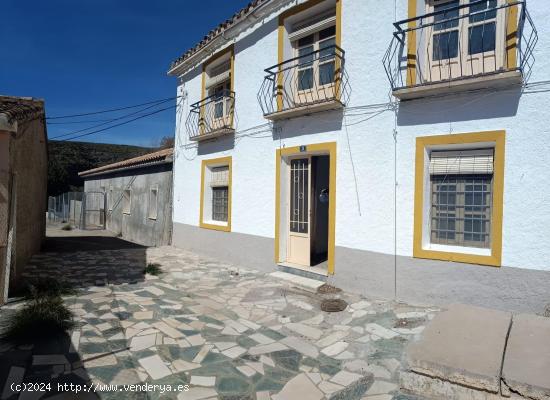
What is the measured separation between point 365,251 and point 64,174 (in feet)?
91.2

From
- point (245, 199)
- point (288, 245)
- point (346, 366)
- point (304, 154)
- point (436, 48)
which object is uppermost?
point (436, 48)

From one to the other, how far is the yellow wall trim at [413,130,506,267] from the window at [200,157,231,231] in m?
5.26

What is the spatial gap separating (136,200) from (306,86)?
32.0 feet

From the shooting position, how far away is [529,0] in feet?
15.5

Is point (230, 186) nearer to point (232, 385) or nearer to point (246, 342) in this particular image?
point (246, 342)

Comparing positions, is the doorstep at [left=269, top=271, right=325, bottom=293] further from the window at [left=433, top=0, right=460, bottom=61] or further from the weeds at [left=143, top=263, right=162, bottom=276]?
the window at [left=433, top=0, right=460, bottom=61]

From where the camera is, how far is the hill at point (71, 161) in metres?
27.2

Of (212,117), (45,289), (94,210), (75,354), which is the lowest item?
(75,354)

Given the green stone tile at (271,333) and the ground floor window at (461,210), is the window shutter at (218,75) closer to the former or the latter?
the ground floor window at (461,210)

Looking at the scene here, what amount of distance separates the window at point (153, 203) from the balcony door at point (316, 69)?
24.5ft

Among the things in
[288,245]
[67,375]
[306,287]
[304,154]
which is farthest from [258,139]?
[67,375]

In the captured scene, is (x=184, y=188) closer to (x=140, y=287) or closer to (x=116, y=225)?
(x=140, y=287)

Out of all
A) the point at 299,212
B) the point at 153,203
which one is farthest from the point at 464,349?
the point at 153,203

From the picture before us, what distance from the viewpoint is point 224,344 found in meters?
4.36
